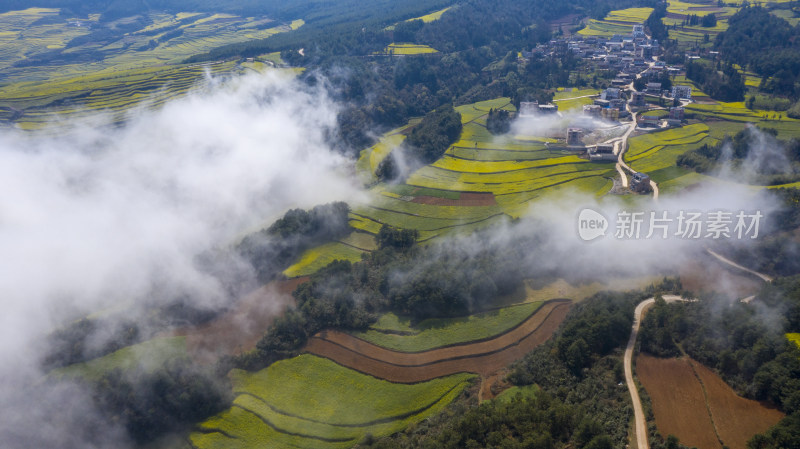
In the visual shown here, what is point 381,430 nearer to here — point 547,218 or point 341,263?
point 341,263

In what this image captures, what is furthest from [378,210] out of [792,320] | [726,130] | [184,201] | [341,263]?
[726,130]

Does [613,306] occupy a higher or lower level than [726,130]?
lower

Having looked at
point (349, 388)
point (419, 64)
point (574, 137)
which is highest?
point (419, 64)

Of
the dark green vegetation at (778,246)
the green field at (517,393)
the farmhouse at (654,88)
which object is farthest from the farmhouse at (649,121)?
the green field at (517,393)

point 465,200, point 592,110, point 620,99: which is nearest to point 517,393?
point 465,200

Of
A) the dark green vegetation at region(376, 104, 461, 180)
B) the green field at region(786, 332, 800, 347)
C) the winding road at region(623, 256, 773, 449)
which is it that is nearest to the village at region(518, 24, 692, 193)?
the dark green vegetation at region(376, 104, 461, 180)

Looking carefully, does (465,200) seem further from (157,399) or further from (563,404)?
(157,399)

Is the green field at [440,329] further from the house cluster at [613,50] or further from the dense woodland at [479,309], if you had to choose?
the house cluster at [613,50]
